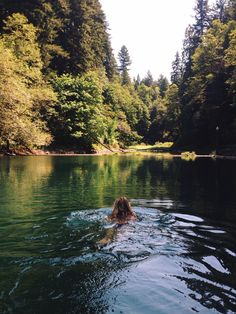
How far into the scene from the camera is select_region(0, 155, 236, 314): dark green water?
6352 mm

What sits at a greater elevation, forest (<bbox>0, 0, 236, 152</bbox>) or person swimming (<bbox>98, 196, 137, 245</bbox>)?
forest (<bbox>0, 0, 236, 152</bbox>)

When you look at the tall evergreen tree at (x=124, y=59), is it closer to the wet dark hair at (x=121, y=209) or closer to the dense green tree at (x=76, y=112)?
the dense green tree at (x=76, y=112)

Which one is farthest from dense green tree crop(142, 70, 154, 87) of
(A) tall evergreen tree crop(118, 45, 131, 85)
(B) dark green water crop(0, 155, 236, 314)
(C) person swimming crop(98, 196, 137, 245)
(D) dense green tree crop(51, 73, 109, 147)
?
(C) person swimming crop(98, 196, 137, 245)

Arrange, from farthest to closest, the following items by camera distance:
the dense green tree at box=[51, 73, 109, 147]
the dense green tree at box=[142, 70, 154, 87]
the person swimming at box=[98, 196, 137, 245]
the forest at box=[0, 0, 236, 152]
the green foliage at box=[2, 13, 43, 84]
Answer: the dense green tree at box=[142, 70, 154, 87] → the dense green tree at box=[51, 73, 109, 147] → the forest at box=[0, 0, 236, 152] → the green foliage at box=[2, 13, 43, 84] → the person swimming at box=[98, 196, 137, 245]

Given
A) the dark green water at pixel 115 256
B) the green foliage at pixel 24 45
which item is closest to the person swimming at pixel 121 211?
the dark green water at pixel 115 256

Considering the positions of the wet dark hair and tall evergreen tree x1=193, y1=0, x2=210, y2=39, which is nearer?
the wet dark hair

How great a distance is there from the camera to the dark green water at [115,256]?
635 cm

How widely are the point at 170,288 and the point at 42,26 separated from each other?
63272mm

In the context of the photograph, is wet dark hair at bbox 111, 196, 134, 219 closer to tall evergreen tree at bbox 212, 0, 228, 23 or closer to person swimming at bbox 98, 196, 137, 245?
person swimming at bbox 98, 196, 137, 245

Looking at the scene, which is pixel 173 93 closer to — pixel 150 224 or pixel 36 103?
pixel 36 103

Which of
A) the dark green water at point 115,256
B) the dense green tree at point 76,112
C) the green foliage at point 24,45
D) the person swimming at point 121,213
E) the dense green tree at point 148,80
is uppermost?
the dense green tree at point 148,80

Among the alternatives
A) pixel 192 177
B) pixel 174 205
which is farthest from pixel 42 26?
pixel 174 205

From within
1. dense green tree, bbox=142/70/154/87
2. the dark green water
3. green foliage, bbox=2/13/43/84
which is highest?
dense green tree, bbox=142/70/154/87

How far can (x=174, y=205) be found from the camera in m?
16.1
